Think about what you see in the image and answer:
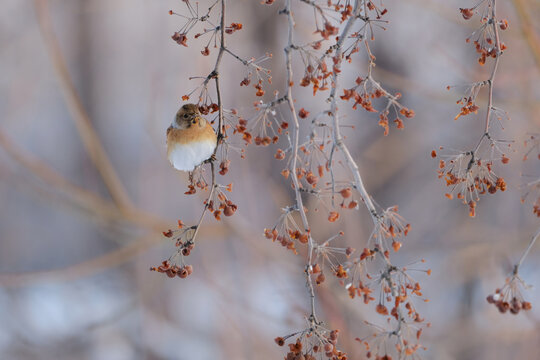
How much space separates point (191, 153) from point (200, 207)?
7.66 feet

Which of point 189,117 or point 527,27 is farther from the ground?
point 527,27

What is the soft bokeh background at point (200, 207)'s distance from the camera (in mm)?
3180

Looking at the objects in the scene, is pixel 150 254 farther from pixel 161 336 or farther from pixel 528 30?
pixel 528 30

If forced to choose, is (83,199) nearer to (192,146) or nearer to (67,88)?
(67,88)

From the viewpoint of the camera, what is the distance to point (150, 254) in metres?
4.43

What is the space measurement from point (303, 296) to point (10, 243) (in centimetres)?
270

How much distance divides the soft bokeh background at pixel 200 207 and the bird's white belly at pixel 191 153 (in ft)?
4.45

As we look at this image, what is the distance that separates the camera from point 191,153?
1204 mm

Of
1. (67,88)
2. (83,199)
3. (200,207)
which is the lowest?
(83,199)

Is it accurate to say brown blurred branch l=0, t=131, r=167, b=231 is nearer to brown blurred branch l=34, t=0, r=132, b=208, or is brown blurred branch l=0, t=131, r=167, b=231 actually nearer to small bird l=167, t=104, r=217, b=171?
brown blurred branch l=34, t=0, r=132, b=208

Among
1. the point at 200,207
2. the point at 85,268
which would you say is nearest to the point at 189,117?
the point at 85,268

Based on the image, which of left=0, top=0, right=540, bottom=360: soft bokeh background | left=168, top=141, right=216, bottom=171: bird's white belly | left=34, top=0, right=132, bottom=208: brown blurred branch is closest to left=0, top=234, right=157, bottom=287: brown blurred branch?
left=0, top=0, right=540, bottom=360: soft bokeh background

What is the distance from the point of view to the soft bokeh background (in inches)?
125

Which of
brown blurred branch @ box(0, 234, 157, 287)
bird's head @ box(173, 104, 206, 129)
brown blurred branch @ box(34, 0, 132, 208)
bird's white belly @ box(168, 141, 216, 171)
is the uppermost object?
brown blurred branch @ box(34, 0, 132, 208)
